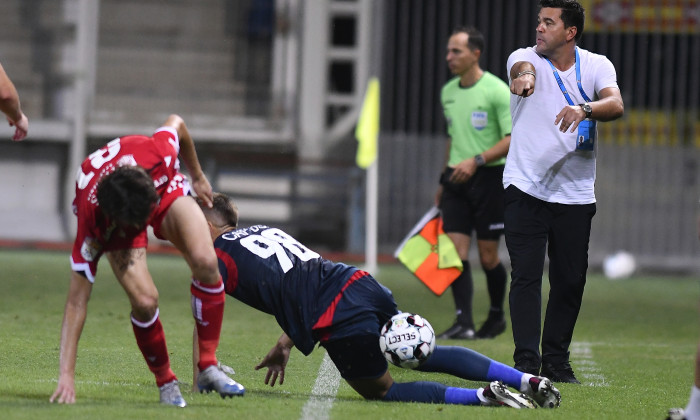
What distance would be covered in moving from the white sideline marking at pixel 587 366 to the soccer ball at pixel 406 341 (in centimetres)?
163

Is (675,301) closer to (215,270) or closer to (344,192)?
(344,192)

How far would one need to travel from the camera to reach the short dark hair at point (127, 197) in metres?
4.66

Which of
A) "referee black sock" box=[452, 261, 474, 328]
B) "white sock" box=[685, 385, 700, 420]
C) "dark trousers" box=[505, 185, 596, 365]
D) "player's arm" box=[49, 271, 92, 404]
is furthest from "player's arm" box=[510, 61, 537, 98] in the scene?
"referee black sock" box=[452, 261, 474, 328]

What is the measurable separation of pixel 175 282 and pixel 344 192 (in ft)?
20.2

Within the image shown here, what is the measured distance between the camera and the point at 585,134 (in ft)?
21.2

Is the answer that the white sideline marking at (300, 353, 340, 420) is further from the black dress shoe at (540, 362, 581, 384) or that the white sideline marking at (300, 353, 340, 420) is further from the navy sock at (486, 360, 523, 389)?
the black dress shoe at (540, 362, 581, 384)

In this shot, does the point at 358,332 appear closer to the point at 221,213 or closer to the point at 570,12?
the point at 221,213

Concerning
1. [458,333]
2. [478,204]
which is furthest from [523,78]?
[458,333]

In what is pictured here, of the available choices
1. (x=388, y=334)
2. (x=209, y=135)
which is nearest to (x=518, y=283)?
(x=388, y=334)

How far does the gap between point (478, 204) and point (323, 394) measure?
3.31 meters

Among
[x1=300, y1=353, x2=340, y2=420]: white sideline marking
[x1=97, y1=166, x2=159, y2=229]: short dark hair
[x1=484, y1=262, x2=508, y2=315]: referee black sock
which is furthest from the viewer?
[x1=484, y1=262, x2=508, y2=315]: referee black sock

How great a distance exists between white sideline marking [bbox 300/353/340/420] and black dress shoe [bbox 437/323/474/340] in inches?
60.6

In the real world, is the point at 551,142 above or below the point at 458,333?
above

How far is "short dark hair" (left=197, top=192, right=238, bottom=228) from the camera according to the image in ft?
18.4
